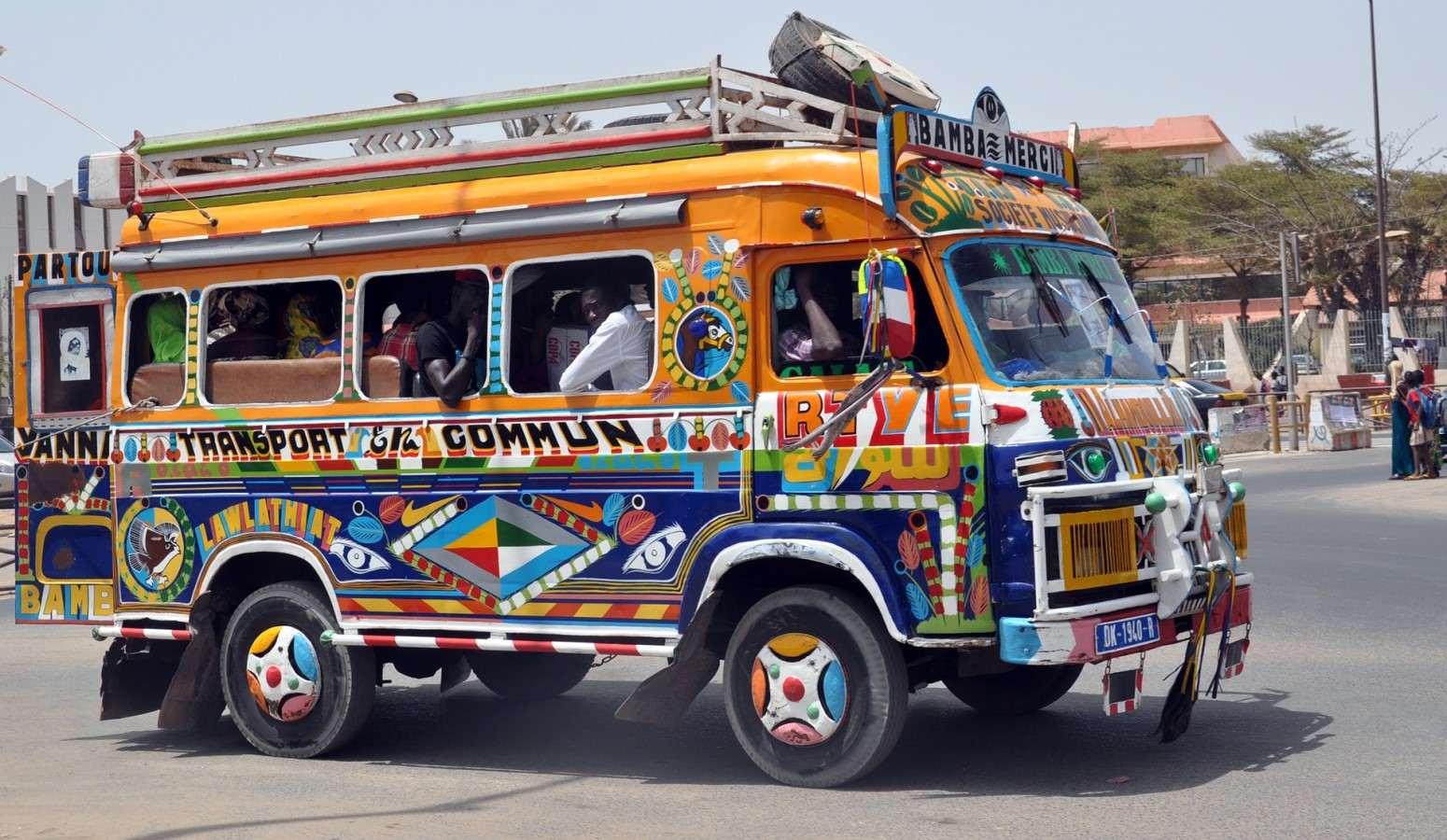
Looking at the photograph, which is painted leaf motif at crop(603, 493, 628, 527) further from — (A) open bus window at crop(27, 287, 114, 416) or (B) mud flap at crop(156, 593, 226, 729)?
Answer: (A) open bus window at crop(27, 287, 114, 416)

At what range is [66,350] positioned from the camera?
873cm

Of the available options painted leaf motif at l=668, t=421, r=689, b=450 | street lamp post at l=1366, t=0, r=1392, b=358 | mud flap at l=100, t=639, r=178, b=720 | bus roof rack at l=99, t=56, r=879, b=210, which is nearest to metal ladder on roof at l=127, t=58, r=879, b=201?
bus roof rack at l=99, t=56, r=879, b=210

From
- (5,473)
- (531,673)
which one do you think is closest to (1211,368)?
(5,473)

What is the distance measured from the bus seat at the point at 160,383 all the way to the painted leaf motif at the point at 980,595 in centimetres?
437

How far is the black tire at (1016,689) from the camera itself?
813cm

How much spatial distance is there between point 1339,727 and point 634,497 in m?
3.61

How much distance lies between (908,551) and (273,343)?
146 inches

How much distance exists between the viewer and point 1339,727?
7777mm

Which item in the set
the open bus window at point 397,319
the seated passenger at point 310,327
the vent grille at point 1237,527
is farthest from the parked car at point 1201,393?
the seated passenger at point 310,327

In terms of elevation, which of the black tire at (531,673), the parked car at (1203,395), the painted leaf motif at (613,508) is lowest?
the black tire at (531,673)

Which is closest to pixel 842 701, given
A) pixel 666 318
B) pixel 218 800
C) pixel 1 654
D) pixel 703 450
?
pixel 703 450

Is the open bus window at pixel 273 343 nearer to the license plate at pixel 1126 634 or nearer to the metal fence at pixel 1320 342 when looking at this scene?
the license plate at pixel 1126 634

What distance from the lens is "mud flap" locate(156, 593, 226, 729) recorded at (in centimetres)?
837

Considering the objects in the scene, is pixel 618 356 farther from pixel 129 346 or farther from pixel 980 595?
pixel 129 346
